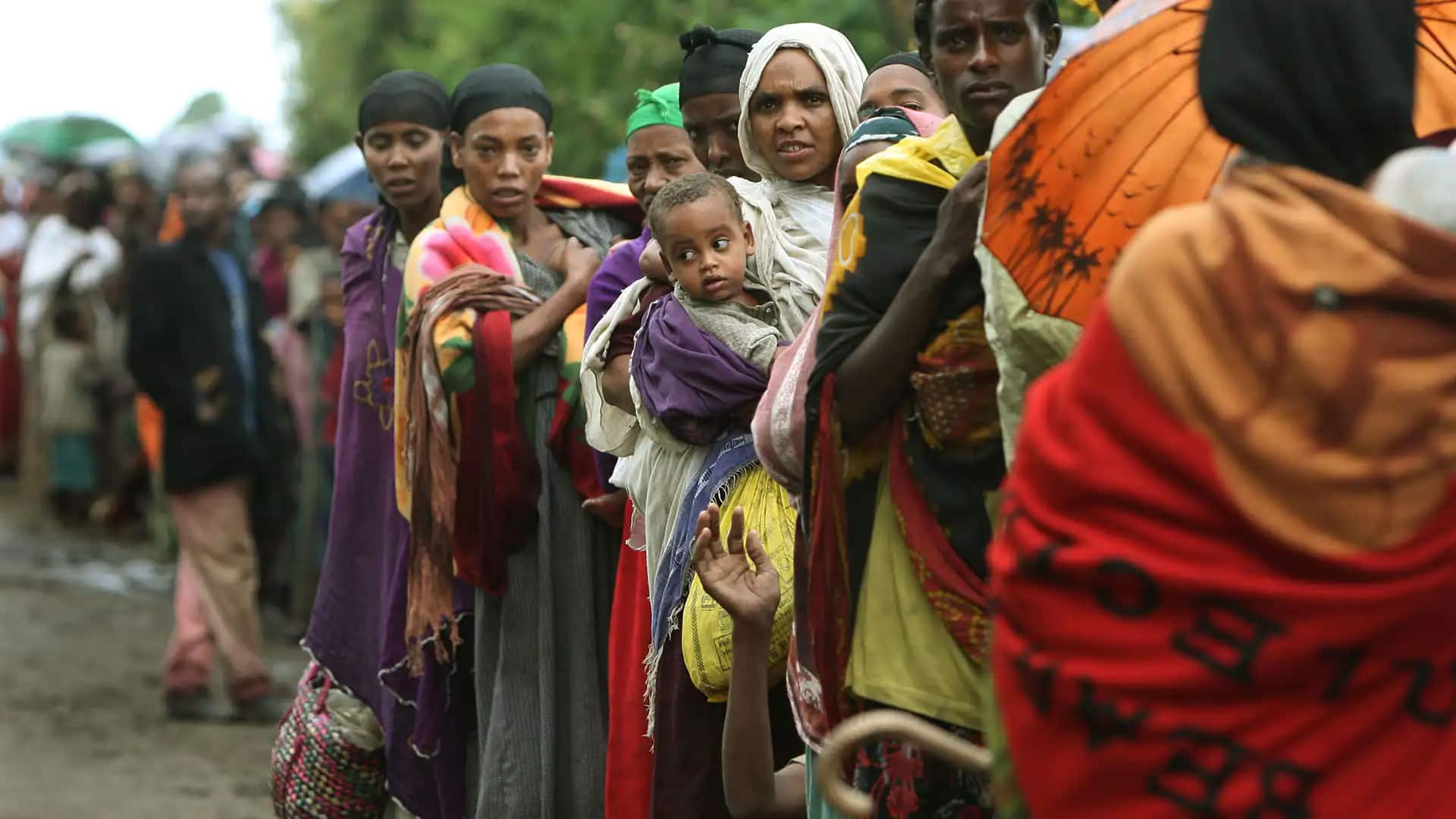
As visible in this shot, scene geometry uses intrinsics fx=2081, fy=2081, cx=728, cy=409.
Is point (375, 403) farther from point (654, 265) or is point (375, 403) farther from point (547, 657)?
point (654, 265)

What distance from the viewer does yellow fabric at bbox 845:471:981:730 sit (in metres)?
3.22

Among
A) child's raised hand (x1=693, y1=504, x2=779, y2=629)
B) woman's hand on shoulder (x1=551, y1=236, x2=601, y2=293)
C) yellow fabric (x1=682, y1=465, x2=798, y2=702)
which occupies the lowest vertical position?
yellow fabric (x1=682, y1=465, x2=798, y2=702)

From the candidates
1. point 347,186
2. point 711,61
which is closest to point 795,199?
point 711,61

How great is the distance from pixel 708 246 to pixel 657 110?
1.20m

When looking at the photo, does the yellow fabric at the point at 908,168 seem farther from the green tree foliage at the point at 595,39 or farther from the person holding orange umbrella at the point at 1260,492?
the green tree foliage at the point at 595,39

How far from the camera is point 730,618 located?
418 centimetres

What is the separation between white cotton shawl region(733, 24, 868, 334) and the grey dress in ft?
4.41

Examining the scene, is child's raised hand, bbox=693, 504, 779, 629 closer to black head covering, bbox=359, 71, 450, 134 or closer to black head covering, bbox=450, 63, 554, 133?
black head covering, bbox=450, 63, 554, 133

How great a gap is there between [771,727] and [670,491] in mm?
613

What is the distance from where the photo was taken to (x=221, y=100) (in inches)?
1180

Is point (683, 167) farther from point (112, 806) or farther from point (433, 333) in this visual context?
point (112, 806)

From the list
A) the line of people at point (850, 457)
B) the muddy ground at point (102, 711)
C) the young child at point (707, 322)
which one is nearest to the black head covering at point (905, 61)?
the line of people at point (850, 457)

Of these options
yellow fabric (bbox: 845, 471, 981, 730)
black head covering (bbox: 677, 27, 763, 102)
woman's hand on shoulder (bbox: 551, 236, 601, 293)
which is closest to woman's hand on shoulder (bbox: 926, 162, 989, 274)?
yellow fabric (bbox: 845, 471, 981, 730)

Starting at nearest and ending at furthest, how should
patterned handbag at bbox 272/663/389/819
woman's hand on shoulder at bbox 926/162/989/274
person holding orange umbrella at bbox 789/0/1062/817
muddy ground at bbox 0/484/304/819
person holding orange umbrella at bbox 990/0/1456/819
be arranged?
person holding orange umbrella at bbox 990/0/1456/819, woman's hand on shoulder at bbox 926/162/989/274, person holding orange umbrella at bbox 789/0/1062/817, patterned handbag at bbox 272/663/389/819, muddy ground at bbox 0/484/304/819
